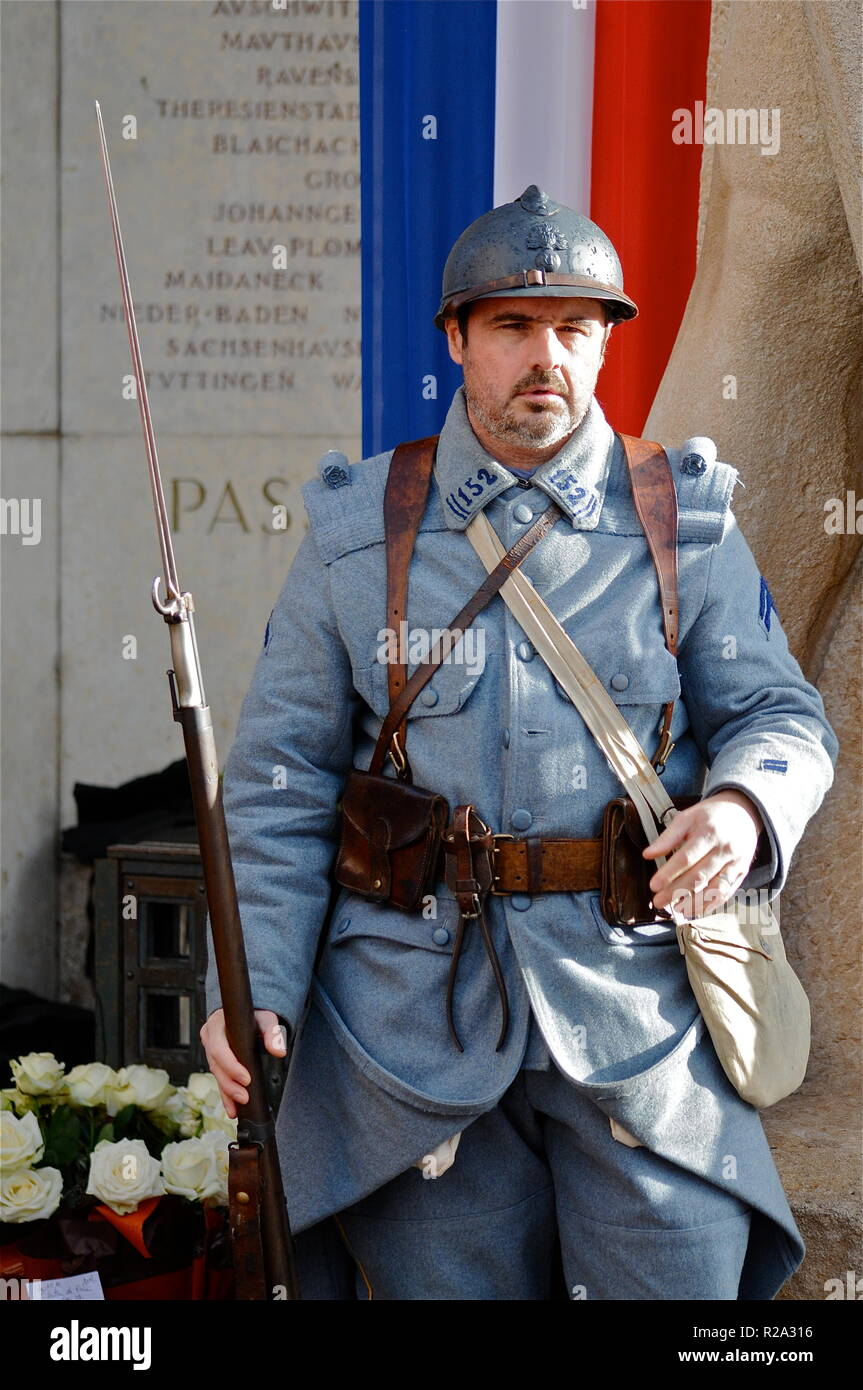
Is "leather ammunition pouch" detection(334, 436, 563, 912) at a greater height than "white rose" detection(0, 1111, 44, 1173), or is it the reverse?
"leather ammunition pouch" detection(334, 436, 563, 912)

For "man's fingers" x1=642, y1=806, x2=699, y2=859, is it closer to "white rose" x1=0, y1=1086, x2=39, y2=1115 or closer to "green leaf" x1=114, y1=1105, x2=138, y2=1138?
"green leaf" x1=114, y1=1105, x2=138, y2=1138

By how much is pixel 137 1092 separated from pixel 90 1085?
0.28 feet

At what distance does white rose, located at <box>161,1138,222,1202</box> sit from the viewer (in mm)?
2705

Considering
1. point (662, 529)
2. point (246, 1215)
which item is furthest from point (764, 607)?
point (246, 1215)

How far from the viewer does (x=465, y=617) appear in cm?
210

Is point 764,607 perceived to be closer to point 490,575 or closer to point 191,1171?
point 490,575

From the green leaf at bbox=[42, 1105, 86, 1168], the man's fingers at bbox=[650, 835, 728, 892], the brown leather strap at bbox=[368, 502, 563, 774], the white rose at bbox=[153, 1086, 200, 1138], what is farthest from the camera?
the white rose at bbox=[153, 1086, 200, 1138]

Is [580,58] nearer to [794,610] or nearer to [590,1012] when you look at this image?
[794,610]

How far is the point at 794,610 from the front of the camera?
291 cm

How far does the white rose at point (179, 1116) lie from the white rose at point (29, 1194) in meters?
0.29

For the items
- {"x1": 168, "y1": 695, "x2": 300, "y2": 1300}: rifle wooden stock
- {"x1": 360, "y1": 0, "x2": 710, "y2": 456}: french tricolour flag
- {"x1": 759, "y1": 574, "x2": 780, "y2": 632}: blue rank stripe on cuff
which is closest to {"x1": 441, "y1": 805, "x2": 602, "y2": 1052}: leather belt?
{"x1": 168, "y1": 695, "x2": 300, "y2": 1300}: rifle wooden stock

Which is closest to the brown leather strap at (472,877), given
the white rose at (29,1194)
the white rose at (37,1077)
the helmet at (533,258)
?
the helmet at (533,258)

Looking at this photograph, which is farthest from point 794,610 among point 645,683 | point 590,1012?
point 590,1012

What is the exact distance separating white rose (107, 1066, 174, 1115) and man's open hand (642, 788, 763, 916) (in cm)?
136
